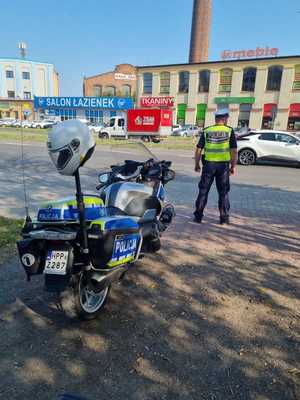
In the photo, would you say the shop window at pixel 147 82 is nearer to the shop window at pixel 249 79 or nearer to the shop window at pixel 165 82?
the shop window at pixel 165 82

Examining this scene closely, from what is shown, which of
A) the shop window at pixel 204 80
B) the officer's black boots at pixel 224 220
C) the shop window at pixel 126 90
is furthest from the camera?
the shop window at pixel 126 90

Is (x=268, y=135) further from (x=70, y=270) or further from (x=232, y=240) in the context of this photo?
(x=70, y=270)

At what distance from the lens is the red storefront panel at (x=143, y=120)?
91.8 ft

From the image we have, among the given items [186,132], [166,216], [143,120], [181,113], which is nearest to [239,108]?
[181,113]

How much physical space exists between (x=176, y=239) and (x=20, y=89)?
260 feet

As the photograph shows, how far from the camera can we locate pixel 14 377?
210 centimetres

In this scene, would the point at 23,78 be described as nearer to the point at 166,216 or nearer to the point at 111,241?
the point at 166,216

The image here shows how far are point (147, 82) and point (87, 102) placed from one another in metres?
10.8

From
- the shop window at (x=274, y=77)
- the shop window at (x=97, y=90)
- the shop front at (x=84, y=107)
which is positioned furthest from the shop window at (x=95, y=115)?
the shop window at (x=274, y=77)

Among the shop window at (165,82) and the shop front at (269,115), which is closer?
the shop front at (269,115)

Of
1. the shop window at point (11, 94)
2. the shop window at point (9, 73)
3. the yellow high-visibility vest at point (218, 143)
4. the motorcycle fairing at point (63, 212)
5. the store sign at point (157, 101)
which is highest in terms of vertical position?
the shop window at point (9, 73)

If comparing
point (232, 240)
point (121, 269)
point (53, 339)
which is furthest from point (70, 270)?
point (232, 240)

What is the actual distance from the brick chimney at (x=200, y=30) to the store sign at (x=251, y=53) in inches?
476

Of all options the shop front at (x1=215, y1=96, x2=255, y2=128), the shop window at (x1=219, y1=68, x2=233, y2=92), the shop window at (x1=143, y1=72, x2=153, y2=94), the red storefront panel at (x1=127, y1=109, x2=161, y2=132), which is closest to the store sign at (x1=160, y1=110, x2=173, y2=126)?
the red storefront panel at (x1=127, y1=109, x2=161, y2=132)
